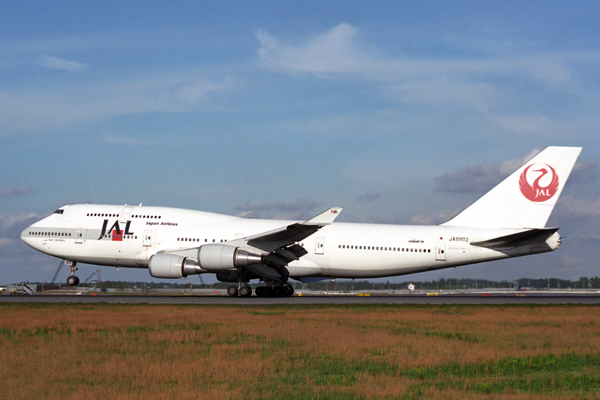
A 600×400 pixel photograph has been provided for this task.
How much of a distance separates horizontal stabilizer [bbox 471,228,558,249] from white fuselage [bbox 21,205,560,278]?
1.00ft

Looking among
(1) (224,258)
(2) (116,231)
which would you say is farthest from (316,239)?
(2) (116,231)

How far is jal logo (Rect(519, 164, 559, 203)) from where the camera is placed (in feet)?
120

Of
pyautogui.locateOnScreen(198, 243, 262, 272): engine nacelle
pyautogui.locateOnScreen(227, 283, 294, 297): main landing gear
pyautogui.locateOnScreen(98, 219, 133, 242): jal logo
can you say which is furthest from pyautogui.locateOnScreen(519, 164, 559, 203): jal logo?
pyautogui.locateOnScreen(98, 219, 133, 242): jal logo

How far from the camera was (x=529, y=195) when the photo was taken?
36.6 metres

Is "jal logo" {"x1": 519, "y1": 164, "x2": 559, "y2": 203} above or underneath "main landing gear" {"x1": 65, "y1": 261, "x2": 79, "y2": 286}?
above

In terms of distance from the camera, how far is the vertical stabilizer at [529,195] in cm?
3647

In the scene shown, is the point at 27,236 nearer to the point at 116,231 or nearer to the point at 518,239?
the point at 116,231

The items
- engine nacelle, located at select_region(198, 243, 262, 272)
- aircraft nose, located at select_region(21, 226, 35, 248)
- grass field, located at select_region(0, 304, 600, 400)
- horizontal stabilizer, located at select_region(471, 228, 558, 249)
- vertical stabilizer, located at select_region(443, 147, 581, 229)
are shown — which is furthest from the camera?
aircraft nose, located at select_region(21, 226, 35, 248)

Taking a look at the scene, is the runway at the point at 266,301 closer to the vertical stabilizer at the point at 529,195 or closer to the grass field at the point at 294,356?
the vertical stabilizer at the point at 529,195

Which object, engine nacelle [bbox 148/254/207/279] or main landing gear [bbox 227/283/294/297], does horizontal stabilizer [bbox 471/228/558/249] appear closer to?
main landing gear [bbox 227/283/294/297]

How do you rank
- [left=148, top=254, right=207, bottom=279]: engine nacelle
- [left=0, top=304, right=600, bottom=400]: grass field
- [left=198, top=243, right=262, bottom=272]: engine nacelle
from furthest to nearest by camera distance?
[left=148, top=254, right=207, bottom=279]: engine nacelle
[left=198, top=243, right=262, bottom=272]: engine nacelle
[left=0, top=304, right=600, bottom=400]: grass field

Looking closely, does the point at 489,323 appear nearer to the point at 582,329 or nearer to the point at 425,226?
the point at 582,329

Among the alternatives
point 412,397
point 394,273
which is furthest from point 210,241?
point 412,397

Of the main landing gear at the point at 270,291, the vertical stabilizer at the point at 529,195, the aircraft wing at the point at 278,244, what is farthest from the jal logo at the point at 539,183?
the main landing gear at the point at 270,291
